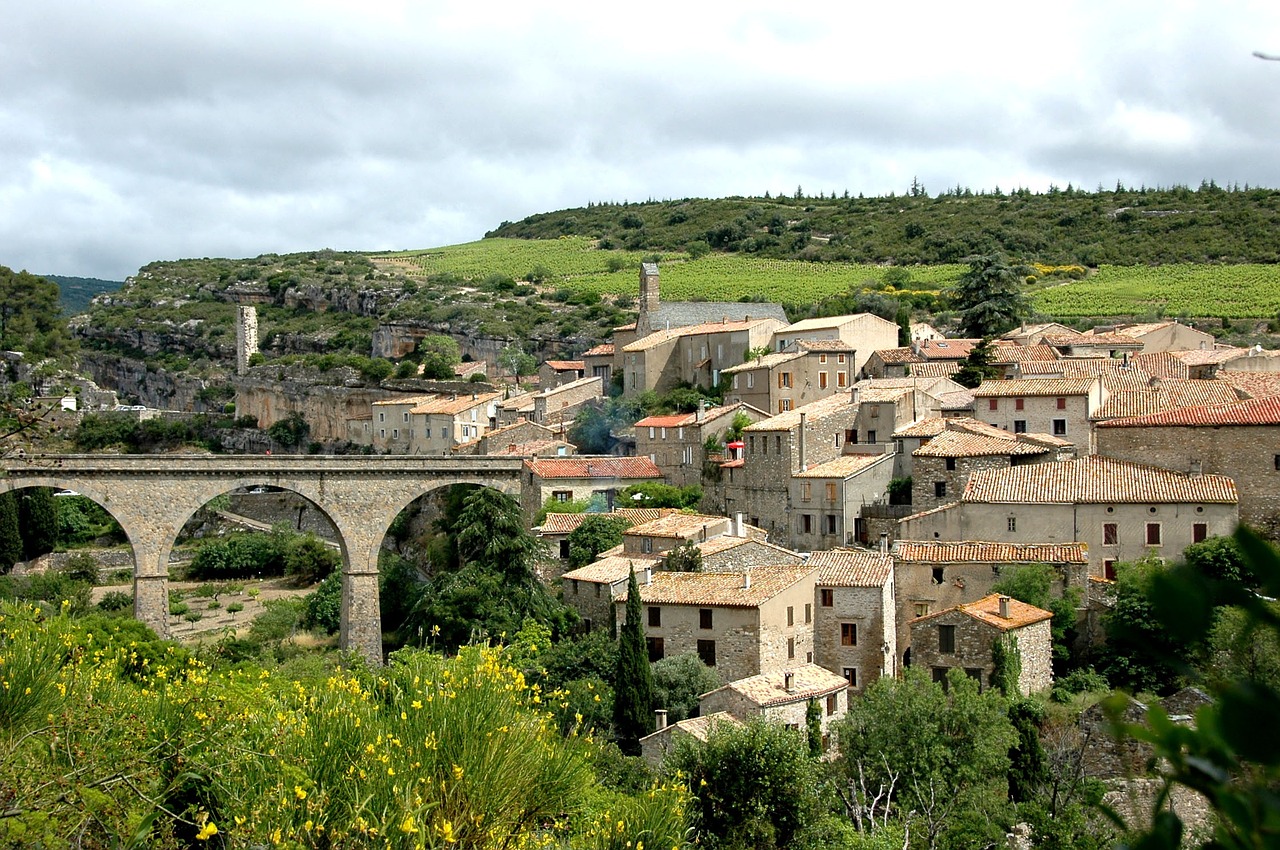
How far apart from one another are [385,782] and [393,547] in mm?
43274

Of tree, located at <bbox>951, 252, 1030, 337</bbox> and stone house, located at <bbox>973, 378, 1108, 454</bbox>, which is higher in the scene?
tree, located at <bbox>951, 252, 1030, 337</bbox>

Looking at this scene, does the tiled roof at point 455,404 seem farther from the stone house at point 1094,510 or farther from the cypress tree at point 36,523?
the stone house at point 1094,510

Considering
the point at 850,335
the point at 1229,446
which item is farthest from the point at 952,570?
the point at 850,335

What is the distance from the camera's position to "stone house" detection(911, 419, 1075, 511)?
112ft

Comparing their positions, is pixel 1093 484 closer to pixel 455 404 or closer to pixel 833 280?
pixel 455 404

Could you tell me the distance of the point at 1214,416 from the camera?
32.9 metres

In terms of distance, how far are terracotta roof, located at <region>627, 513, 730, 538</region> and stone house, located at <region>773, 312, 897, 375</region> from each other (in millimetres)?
10046

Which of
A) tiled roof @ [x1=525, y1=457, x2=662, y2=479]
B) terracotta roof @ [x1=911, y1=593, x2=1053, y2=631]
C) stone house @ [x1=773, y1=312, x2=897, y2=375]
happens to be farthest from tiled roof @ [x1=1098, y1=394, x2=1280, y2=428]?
tiled roof @ [x1=525, y1=457, x2=662, y2=479]

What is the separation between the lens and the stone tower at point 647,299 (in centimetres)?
5622

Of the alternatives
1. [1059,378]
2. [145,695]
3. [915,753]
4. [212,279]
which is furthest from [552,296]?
[145,695]

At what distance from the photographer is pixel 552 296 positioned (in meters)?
86.1

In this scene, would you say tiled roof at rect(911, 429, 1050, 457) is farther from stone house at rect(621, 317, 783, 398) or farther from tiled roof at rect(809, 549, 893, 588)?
stone house at rect(621, 317, 783, 398)

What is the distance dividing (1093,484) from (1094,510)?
2.69 feet

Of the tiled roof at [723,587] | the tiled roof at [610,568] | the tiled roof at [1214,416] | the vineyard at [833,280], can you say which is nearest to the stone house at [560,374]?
the vineyard at [833,280]
